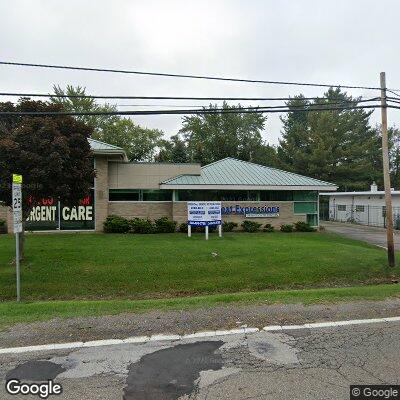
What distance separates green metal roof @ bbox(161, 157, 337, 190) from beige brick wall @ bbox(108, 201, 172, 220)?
148 cm

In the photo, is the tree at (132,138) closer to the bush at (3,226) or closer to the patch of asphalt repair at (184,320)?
the bush at (3,226)

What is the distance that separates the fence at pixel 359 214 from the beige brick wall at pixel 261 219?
39.2 ft

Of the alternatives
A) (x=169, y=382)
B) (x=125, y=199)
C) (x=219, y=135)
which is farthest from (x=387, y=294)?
(x=219, y=135)

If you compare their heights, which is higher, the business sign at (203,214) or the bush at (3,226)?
the business sign at (203,214)

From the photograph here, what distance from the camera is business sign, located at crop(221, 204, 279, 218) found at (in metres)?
24.2

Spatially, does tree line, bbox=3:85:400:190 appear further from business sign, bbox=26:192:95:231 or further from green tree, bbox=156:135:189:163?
business sign, bbox=26:192:95:231

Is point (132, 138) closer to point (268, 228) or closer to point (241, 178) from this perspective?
point (241, 178)

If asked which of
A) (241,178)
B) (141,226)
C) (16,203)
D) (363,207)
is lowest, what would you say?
(141,226)

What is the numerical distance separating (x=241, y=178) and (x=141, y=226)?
714 cm

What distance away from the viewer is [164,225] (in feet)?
74.9

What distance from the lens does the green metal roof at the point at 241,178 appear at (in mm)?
23969

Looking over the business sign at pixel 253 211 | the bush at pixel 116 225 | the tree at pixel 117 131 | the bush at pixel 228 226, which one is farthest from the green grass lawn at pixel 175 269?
the tree at pixel 117 131

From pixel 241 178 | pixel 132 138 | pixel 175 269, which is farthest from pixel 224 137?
pixel 175 269

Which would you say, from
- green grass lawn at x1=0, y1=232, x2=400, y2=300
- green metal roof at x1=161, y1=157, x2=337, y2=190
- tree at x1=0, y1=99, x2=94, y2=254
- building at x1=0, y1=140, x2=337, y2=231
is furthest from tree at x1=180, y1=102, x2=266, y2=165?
tree at x1=0, y1=99, x2=94, y2=254
